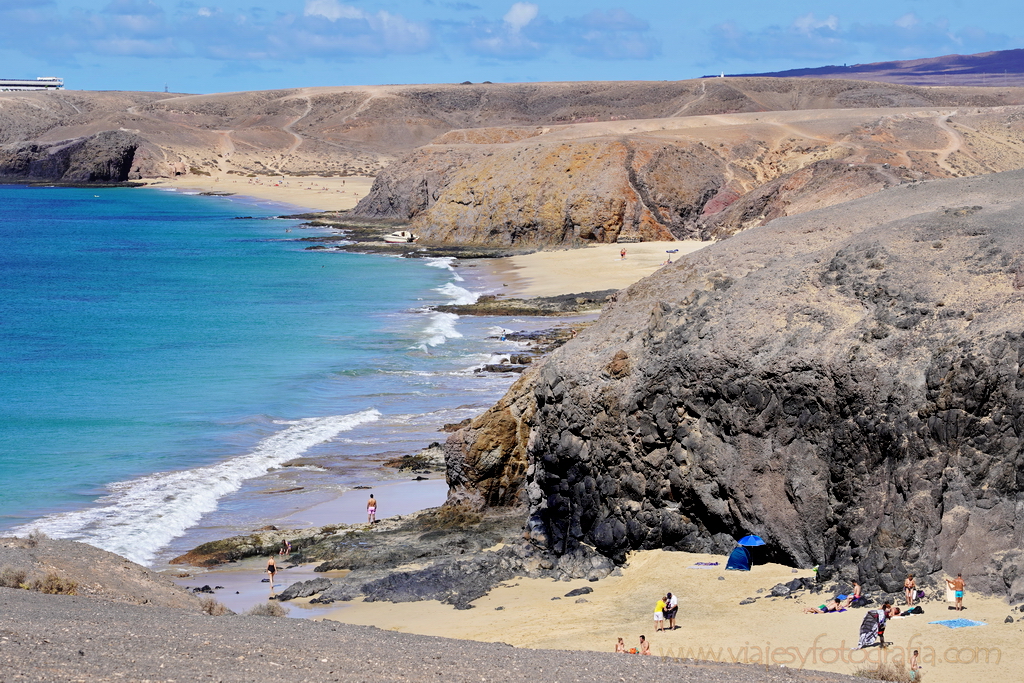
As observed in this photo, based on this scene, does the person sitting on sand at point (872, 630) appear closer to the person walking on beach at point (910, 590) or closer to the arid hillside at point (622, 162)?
the person walking on beach at point (910, 590)

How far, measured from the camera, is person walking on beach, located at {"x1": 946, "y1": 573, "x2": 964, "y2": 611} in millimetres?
13039

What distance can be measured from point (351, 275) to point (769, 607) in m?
46.3

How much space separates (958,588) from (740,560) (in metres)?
3.14

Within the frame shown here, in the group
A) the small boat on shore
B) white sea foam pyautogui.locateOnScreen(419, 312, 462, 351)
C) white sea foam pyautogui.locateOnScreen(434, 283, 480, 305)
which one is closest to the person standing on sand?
white sea foam pyautogui.locateOnScreen(419, 312, 462, 351)

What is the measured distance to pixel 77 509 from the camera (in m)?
22.1

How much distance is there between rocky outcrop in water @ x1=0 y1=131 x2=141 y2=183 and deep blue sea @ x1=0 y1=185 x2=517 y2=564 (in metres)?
77.7

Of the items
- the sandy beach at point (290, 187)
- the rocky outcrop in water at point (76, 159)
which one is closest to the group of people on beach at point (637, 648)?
the sandy beach at point (290, 187)

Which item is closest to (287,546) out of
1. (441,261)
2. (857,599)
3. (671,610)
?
(671,610)

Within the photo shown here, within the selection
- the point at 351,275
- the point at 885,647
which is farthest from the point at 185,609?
the point at 351,275

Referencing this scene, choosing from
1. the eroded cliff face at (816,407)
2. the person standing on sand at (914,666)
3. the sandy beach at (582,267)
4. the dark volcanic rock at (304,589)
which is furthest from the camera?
the sandy beach at (582,267)

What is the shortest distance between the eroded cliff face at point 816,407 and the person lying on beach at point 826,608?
693 millimetres

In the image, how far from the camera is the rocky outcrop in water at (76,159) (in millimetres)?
142375

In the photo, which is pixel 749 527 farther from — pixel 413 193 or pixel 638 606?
pixel 413 193

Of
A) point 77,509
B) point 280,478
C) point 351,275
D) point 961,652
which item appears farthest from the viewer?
point 351,275
